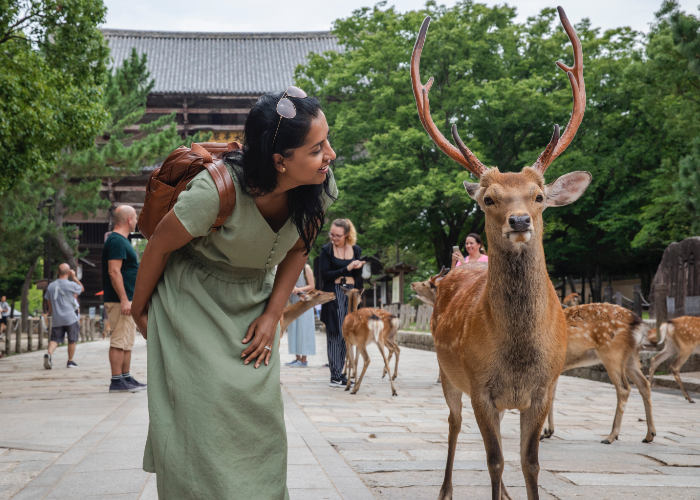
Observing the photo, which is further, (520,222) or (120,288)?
(120,288)

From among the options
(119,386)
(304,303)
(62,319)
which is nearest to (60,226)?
(62,319)

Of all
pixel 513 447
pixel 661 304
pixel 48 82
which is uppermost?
pixel 48 82

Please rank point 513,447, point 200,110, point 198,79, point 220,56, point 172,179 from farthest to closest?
1. point 220,56
2. point 198,79
3. point 200,110
4. point 513,447
5. point 172,179

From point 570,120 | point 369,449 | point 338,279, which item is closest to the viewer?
point 570,120

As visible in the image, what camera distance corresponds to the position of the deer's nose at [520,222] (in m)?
2.80

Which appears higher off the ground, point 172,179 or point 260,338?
point 172,179

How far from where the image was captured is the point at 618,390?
5273mm

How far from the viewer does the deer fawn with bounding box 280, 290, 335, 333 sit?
302 inches

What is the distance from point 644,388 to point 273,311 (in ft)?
13.4

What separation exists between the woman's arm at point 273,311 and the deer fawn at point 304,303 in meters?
5.25

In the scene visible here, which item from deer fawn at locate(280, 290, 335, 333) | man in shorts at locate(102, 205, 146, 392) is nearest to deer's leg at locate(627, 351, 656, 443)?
deer fawn at locate(280, 290, 335, 333)

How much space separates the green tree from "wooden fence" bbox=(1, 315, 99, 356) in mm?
3643

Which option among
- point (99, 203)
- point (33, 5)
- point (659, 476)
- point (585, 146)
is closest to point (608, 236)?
point (585, 146)

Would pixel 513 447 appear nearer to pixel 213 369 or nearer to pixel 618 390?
pixel 618 390
